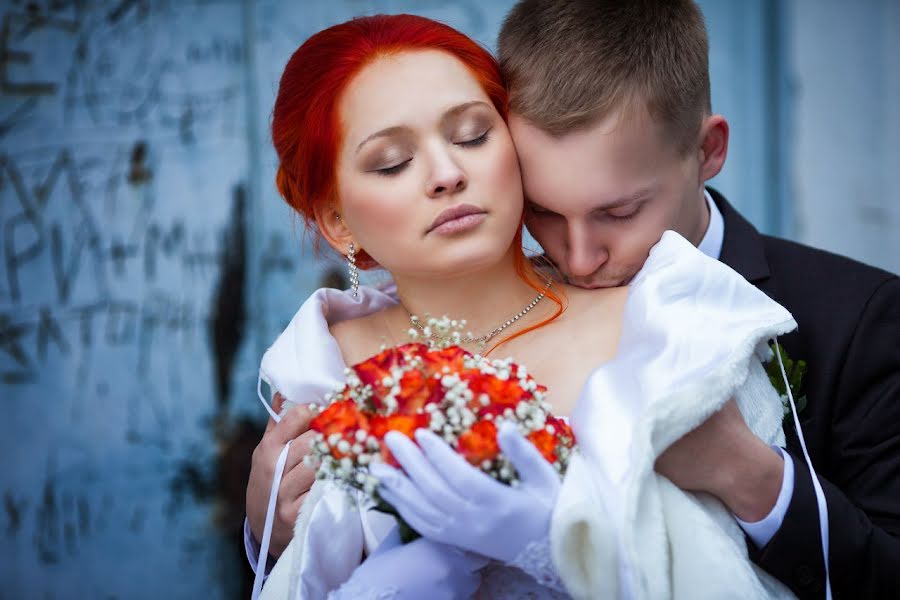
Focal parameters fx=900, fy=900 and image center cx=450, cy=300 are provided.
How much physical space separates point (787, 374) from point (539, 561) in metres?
0.91

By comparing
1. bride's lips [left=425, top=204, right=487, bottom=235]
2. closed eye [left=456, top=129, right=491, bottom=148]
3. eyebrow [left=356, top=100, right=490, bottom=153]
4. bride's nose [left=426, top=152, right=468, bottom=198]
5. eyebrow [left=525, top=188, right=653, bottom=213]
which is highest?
eyebrow [left=356, top=100, right=490, bottom=153]

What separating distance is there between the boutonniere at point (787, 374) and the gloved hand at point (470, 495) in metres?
0.74

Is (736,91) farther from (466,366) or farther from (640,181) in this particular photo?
(466,366)

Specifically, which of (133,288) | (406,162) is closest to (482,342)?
(406,162)

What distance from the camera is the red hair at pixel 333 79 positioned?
84.5 inches

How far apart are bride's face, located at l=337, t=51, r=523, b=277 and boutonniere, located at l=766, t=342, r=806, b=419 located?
26.7 inches

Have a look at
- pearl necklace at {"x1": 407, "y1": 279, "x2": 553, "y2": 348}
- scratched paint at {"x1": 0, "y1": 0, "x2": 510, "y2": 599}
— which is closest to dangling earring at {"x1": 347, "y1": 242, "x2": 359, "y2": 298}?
pearl necklace at {"x1": 407, "y1": 279, "x2": 553, "y2": 348}

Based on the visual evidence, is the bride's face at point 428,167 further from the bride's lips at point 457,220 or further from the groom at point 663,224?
the groom at point 663,224

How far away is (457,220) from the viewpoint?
6.65 ft

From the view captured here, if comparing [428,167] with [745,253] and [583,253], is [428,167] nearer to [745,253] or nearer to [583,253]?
[583,253]

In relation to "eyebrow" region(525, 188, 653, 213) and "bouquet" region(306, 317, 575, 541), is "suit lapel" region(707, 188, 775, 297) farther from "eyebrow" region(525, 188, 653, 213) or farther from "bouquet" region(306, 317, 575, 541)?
"bouquet" region(306, 317, 575, 541)

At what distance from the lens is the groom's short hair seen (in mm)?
2123

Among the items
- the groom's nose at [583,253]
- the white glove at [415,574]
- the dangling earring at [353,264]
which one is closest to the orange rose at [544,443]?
the white glove at [415,574]

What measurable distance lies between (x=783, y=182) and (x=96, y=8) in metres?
Answer: 3.20
